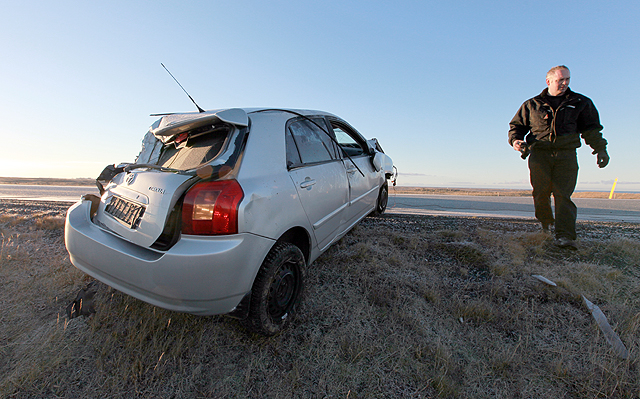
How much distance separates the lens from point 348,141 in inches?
170

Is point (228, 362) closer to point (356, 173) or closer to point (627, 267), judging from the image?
point (356, 173)

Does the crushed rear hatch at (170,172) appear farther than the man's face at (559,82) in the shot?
No

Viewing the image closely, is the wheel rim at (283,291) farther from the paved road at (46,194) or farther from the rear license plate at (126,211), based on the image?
the paved road at (46,194)

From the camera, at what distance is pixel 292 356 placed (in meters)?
1.72

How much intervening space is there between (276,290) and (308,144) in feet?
4.28

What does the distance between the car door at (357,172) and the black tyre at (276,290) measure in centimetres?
125

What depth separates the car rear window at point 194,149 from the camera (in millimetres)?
1932

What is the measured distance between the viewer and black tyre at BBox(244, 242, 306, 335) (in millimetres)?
Result: 1687

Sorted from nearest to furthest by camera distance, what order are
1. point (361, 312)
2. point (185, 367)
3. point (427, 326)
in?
point (185, 367), point (427, 326), point (361, 312)

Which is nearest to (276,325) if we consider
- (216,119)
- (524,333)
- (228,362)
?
(228,362)

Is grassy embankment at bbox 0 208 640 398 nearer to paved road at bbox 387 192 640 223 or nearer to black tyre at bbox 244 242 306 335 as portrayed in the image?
black tyre at bbox 244 242 306 335

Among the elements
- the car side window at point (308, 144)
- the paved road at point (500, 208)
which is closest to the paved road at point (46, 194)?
the paved road at point (500, 208)

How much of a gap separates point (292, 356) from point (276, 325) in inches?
8.4

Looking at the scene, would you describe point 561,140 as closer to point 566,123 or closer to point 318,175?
point 566,123
